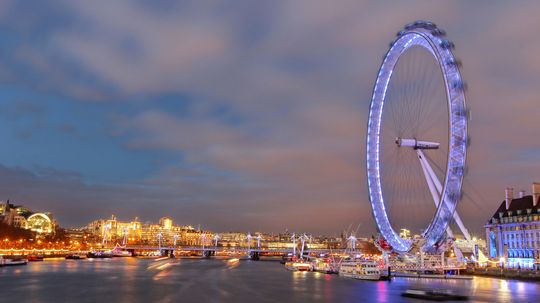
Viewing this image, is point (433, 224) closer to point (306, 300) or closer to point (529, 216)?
point (306, 300)

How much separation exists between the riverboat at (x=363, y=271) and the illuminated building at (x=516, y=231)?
22.9 m

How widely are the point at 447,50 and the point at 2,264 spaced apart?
301 ft

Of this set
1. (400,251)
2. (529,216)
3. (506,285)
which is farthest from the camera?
(529,216)

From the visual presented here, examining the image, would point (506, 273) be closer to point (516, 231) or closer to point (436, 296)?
point (516, 231)

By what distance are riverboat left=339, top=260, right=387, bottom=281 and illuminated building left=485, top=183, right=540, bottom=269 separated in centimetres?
2292

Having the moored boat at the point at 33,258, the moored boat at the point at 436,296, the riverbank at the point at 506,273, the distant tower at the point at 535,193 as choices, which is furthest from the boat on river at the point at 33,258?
the distant tower at the point at 535,193

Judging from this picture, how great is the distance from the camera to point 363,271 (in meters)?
79.8

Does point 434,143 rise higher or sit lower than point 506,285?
higher

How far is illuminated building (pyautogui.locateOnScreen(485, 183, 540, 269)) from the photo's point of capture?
85.4 meters

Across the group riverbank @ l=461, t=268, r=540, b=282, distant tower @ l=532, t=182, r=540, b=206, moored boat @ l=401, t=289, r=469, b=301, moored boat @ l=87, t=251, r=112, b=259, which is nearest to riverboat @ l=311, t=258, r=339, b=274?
riverbank @ l=461, t=268, r=540, b=282

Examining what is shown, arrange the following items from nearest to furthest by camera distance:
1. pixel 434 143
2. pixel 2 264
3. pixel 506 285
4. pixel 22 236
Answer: pixel 506 285
pixel 434 143
pixel 2 264
pixel 22 236

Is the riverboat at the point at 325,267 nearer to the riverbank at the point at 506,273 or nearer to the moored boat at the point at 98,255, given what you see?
the riverbank at the point at 506,273

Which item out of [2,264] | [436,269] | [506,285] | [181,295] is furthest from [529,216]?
[2,264]

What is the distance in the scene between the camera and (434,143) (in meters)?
65.4
